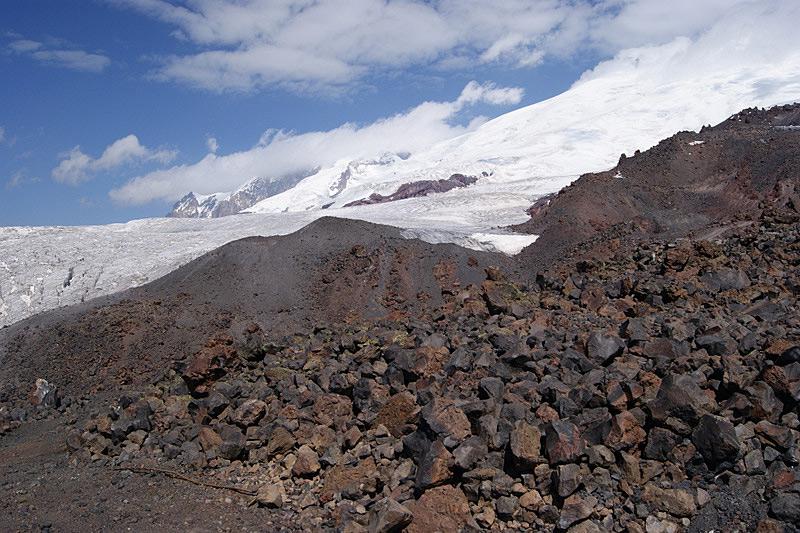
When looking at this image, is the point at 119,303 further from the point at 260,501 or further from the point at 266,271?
the point at 260,501

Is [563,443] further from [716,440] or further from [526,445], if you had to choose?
[716,440]

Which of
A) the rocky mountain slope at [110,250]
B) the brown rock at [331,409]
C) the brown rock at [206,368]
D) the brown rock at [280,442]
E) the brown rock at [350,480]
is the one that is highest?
the rocky mountain slope at [110,250]

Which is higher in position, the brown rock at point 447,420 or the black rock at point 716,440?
the brown rock at point 447,420

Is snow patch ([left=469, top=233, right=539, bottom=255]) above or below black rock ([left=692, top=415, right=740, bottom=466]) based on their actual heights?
above

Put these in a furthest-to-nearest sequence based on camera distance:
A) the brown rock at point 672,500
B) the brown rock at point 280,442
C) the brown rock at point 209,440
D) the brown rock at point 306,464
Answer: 1. the brown rock at point 209,440
2. the brown rock at point 280,442
3. the brown rock at point 306,464
4. the brown rock at point 672,500

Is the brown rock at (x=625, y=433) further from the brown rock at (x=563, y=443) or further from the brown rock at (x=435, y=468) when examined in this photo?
the brown rock at (x=435, y=468)

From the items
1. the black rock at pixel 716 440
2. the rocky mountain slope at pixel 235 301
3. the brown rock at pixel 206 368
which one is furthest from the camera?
the rocky mountain slope at pixel 235 301

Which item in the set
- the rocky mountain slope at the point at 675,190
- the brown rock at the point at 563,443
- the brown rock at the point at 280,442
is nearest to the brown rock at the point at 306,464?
the brown rock at the point at 280,442

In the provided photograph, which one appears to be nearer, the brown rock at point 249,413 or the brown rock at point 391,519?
the brown rock at point 391,519

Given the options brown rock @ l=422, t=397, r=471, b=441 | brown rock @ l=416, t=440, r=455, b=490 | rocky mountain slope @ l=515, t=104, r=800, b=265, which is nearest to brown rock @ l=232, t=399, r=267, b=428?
brown rock @ l=422, t=397, r=471, b=441

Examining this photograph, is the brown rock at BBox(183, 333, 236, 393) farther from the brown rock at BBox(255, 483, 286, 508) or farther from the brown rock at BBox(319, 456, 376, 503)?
the brown rock at BBox(319, 456, 376, 503)

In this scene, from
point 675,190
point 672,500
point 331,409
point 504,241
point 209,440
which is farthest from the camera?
point 675,190

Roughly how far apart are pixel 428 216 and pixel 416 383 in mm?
27339

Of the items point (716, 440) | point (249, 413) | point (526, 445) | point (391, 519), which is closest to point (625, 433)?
point (716, 440)
